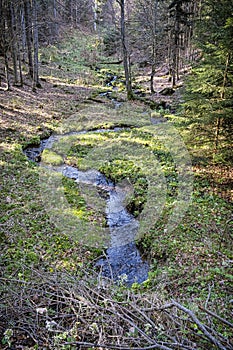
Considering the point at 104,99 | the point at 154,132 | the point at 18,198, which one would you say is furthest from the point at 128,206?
the point at 104,99

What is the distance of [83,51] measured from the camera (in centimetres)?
3566

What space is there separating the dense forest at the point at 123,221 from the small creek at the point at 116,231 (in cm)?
3

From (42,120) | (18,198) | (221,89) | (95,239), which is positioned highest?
(221,89)

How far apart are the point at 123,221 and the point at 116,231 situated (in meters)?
0.50

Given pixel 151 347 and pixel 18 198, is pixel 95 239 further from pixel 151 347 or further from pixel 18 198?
pixel 151 347

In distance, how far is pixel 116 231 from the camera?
23.6ft

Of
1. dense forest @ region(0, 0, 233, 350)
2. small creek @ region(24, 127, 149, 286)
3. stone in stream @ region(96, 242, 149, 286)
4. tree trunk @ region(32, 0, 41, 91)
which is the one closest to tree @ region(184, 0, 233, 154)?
dense forest @ region(0, 0, 233, 350)

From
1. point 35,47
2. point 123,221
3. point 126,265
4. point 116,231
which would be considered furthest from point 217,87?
point 35,47

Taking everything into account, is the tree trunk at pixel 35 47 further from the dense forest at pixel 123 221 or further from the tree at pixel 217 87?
the tree at pixel 217 87

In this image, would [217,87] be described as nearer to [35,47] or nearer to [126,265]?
[126,265]

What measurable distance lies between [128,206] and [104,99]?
12634 mm

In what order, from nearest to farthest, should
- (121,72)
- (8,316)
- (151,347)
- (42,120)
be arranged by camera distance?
(151,347)
(8,316)
(42,120)
(121,72)

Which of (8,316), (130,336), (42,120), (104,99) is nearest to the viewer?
(130,336)

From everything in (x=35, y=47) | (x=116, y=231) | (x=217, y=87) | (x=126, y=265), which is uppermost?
(x=35, y=47)
